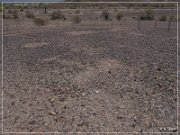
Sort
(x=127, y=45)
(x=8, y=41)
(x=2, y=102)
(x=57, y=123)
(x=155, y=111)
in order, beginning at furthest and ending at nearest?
(x=8, y=41) → (x=127, y=45) → (x=2, y=102) → (x=155, y=111) → (x=57, y=123)

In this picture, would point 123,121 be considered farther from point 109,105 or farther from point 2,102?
point 2,102

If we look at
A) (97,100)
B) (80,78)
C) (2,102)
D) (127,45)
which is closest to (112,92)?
(97,100)

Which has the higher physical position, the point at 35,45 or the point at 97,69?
the point at 35,45

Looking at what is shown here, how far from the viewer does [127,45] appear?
16.1 m

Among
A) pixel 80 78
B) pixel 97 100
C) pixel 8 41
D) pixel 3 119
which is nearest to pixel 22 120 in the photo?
pixel 3 119

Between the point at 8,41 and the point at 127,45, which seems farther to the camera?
the point at 8,41

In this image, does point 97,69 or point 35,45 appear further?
point 35,45

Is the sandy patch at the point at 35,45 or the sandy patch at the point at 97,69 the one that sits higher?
the sandy patch at the point at 35,45

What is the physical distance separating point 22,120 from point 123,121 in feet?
7.12

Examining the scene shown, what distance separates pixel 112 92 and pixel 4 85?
3.20 m

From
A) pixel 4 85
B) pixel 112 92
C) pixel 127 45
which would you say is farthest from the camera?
pixel 127 45

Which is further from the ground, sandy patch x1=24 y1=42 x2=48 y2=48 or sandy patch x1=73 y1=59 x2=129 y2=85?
sandy patch x1=24 y1=42 x2=48 y2=48

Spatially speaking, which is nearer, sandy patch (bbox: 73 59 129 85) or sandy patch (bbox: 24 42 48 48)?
sandy patch (bbox: 73 59 129 85)

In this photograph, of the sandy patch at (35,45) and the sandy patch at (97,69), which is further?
the sandy patch at (35,45)
